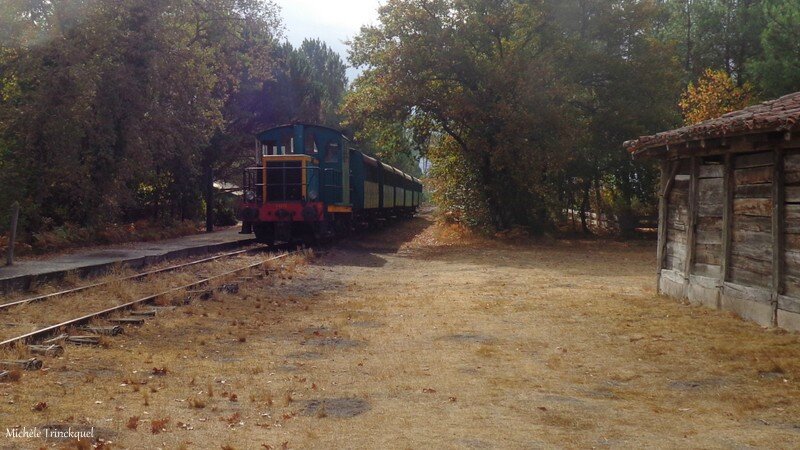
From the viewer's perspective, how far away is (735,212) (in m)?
10.5

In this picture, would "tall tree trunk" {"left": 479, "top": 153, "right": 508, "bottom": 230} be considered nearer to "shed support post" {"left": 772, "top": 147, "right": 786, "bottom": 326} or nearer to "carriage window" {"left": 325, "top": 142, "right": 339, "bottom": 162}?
"carriage window" {"left": 325, "top": 142, "right": 339, "bottom": 162}

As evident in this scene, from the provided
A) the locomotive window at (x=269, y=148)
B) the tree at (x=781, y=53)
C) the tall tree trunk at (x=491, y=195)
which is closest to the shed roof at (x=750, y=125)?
the locomotive window at (x=269, y=148)

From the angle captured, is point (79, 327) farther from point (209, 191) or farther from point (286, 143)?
point (209, 191)

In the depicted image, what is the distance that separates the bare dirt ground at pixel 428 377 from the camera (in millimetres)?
5586

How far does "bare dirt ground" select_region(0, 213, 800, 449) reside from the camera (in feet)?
18.3

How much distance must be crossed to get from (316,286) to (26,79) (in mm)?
10969

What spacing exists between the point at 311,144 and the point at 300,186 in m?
1.97

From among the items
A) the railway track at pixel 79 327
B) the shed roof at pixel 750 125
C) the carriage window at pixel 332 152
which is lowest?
the railway track at pixel 79 327

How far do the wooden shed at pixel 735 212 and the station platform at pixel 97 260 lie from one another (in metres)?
11.5

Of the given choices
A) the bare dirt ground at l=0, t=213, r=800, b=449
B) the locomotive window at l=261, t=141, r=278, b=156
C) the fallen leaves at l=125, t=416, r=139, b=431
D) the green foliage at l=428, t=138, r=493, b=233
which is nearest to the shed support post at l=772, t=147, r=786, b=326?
the bare dirt ground at l=0, t=213, r=800, b=449

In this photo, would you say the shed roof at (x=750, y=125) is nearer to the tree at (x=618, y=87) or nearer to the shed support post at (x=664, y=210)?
the shed support post at (x=664, y=210)

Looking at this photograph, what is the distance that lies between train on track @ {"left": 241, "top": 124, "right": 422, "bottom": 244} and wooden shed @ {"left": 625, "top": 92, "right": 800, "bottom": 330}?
11501 millimetres

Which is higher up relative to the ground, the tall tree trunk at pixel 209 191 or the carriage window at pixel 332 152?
the carriage window at pixel 332 152

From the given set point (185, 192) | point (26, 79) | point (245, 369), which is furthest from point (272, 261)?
point (185, 192)
